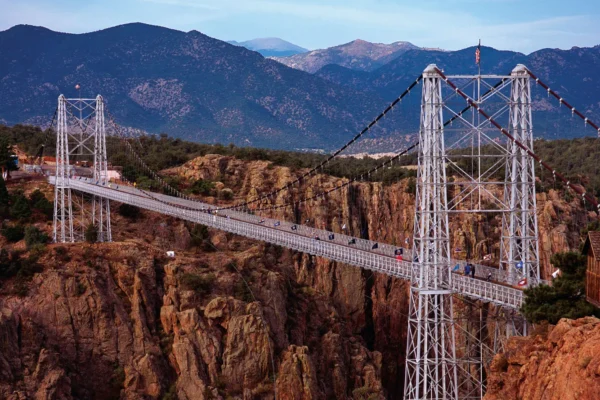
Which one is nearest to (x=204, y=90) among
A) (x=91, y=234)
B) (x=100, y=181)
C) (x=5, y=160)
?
(x=5, y=160)

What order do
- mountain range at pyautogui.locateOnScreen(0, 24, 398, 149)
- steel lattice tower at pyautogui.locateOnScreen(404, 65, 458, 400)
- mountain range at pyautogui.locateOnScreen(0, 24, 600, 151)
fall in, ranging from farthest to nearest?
mountain range at pyautogui.locateOnScreen(0, 24, 398, 149) < mountain range at pyautogui.locateOnScreen(0, 24, 600, 151) < steel lattice tower at pyautogui.locateOnScreen(404, 65, 458, 400)

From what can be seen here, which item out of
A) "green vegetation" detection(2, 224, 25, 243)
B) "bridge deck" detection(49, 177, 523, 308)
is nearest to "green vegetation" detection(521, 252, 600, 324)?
"bridge deck" detection(49, 177, 523, 308)

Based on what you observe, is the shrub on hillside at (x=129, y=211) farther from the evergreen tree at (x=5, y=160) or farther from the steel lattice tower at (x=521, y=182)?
the steel lattice tower at (x=521, y=182)

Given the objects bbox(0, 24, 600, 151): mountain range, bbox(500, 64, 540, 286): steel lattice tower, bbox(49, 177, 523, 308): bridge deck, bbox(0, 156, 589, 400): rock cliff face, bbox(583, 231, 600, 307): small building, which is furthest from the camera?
bbox(0, 24, 600, 151): mountain range

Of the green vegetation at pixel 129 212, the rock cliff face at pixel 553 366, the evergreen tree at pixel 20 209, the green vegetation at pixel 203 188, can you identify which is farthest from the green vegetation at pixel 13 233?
the rock cliff face at pixel 553 366

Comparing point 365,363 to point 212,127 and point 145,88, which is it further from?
point 145,88

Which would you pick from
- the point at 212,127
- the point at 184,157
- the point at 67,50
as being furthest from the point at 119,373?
the point at 67,50

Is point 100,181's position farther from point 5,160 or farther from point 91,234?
point 91,234

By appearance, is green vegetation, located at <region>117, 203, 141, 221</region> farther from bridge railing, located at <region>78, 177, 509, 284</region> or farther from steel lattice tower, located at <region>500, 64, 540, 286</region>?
steel lattice tower, located at <region>500, 64, 540, 286</region>
